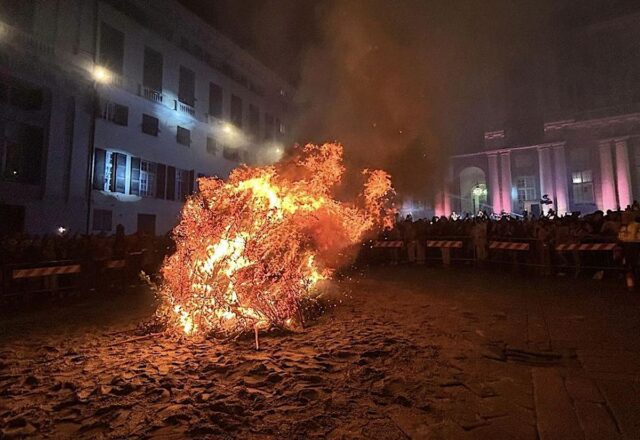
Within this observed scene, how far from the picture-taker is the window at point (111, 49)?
75.0ft

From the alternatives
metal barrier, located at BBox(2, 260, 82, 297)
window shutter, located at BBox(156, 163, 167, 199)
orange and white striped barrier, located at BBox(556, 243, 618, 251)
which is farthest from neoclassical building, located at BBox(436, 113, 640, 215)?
metal barrier, located at BBox(2, 260, 82, 297)

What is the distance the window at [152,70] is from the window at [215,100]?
519 cm

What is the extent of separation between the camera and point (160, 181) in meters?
26.1

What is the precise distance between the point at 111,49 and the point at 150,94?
337 centimetres

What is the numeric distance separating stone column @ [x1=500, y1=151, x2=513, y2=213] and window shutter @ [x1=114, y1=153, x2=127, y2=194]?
31.3 m

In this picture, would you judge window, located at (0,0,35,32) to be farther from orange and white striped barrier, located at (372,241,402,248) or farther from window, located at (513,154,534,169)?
window, located at (513,154,534,169)

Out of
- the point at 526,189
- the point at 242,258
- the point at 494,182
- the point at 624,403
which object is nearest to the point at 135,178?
the point at 242,258

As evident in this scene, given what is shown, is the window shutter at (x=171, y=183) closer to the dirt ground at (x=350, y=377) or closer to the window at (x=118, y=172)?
the window at (x=118, y=172)

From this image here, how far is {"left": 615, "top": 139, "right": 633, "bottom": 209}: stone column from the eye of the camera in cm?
2967

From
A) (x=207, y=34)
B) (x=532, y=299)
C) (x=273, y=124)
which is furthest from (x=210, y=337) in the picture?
(x=273, y=124)

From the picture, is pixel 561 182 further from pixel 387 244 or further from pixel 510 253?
pixel 387 244

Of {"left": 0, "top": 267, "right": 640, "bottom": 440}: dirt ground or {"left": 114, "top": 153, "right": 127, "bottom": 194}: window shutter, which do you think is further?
{"left": 114, "top": 153, "right": 127, "bottom": 194}: window shutter

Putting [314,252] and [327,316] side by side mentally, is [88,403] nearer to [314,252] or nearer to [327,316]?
[327,316]

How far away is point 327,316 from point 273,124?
33983 millimetres
